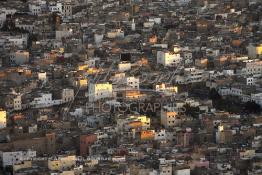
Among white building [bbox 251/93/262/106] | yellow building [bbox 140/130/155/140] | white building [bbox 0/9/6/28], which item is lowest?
white building [bbox 0/9/6/28]

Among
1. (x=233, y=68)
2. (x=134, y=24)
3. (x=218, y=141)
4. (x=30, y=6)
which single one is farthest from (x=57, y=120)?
(x=30, y=6)

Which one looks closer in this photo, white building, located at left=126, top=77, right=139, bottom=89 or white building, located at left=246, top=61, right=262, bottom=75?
white building, located at left=126, top=77, right=139, bottom=89

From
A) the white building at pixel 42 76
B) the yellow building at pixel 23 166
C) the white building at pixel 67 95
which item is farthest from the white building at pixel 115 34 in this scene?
the yellow building at pixel 23 166

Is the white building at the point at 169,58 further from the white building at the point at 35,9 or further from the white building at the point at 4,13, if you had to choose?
the white building at the point at 35,9

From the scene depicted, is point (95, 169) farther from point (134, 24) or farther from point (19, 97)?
point (134, 24)

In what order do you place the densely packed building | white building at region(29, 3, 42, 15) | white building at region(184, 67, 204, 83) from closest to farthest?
the densely packed building < white building at region(184, 67, 204, 83) < white building at region(29, 3, 42, 15)

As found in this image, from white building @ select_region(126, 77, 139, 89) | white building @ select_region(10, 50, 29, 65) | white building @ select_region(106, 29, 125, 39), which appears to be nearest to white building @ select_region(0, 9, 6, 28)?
white building @ select_region(106, 29, 125, 39)

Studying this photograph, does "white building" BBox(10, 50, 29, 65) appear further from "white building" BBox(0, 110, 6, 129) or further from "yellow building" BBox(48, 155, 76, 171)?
"yellow building" BBox(48, 155, 76, 171)
